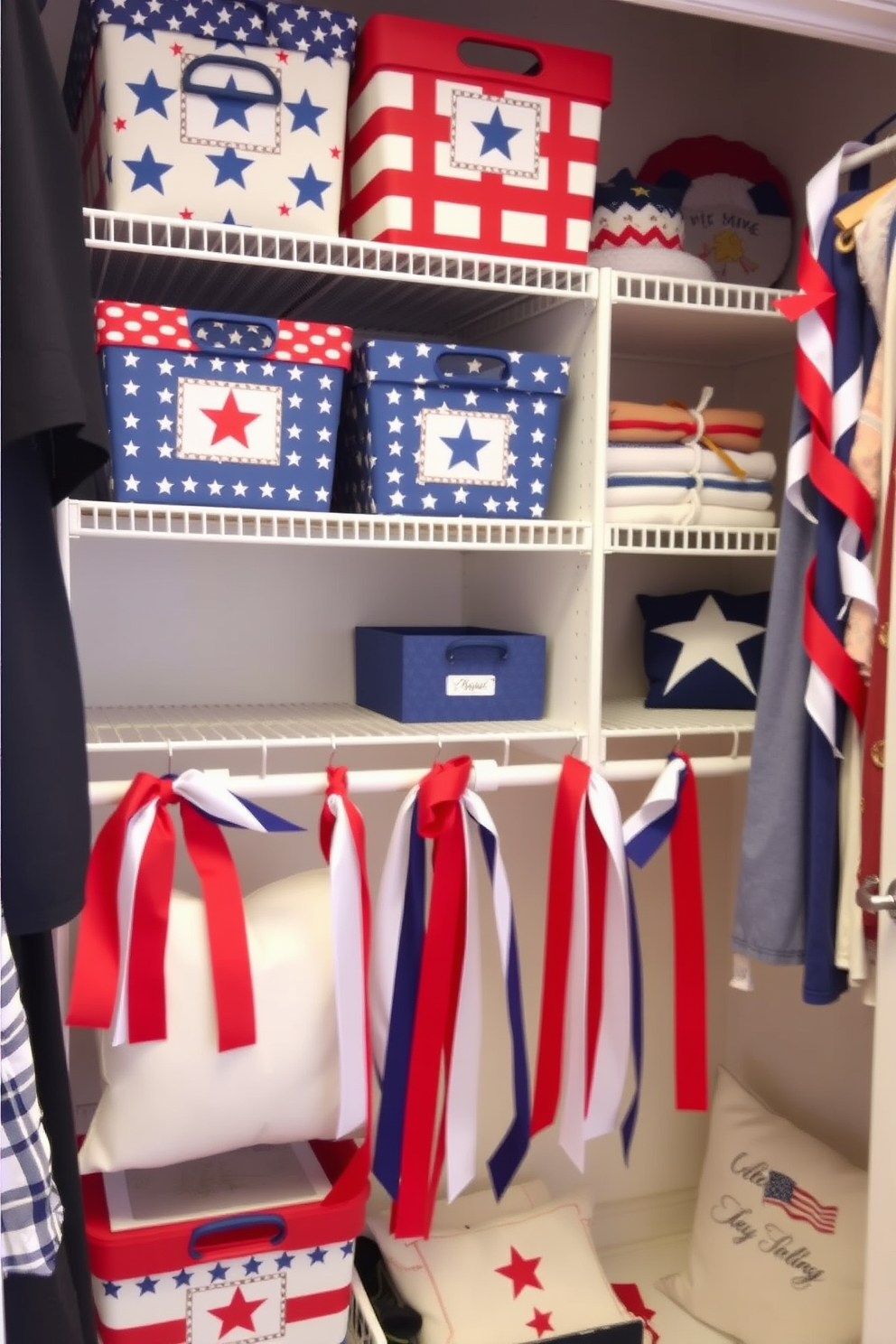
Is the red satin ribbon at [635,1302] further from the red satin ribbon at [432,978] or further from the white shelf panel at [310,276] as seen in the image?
the white shelf panel at [310,276]

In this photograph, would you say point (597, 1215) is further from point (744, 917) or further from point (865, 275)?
point (865, 275)

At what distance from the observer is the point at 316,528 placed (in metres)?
1.59

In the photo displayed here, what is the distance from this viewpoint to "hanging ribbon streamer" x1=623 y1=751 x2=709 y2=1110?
170 centimetres

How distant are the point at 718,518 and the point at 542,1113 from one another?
34.8 inches

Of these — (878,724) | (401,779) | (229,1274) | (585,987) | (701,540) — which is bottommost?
(229,1274)

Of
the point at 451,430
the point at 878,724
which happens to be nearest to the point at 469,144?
the point at 451,430

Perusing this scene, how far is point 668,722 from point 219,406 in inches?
31.0

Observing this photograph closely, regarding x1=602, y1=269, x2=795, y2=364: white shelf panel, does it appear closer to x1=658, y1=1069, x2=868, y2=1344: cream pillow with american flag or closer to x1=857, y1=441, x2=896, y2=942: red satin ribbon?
x1=857, y1=441, x2=896, y2=942: red satin ribbon

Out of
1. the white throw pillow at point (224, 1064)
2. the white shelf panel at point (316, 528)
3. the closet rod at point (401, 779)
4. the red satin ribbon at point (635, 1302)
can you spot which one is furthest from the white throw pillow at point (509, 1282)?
the white shelf panel at point (316, 528)

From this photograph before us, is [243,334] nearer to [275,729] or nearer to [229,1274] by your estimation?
[275,729]

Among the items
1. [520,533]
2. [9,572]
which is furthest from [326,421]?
[9,572]

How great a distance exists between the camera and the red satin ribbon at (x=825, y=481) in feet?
5.04

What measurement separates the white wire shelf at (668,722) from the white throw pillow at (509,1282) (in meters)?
0.81

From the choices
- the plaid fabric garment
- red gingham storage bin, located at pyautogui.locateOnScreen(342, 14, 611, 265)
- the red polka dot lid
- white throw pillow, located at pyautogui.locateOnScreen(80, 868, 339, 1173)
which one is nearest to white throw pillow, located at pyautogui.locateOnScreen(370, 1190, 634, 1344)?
white throw pillow, located at pyautogui.locateOnScreen(80, 868, 339, 1173)
